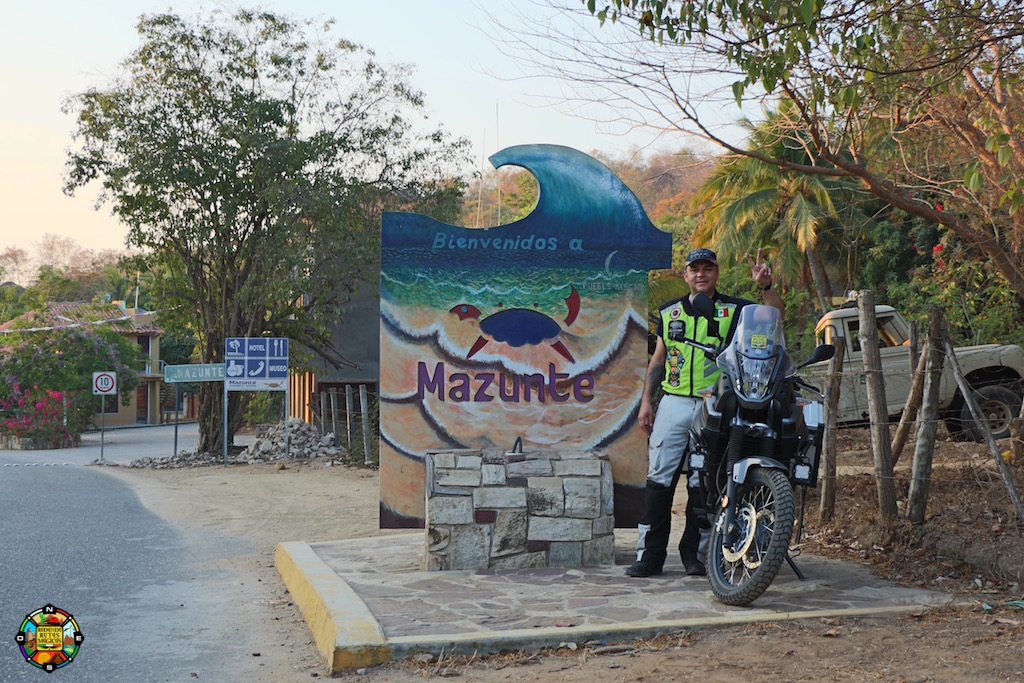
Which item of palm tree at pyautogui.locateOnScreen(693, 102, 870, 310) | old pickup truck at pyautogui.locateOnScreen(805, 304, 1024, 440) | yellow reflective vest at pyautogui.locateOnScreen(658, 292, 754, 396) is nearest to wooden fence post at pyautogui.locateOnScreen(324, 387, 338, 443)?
palm tree at pyautogui.locateOnScreen(693, 102, 870, 310)

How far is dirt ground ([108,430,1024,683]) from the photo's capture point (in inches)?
168

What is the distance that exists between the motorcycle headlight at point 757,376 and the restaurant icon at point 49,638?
370 centimetres

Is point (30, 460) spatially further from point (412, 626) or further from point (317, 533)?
point (412, 626)

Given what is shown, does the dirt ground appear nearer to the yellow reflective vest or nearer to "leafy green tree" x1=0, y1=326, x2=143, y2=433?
the yellow reflective vest

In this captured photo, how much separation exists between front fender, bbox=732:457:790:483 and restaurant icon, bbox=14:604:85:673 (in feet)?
11.4

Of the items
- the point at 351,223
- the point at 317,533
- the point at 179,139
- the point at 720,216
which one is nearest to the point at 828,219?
the point at 720,216

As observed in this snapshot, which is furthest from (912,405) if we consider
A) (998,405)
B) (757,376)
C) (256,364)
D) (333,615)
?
(256,364)

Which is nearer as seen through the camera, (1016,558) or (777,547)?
(777,547)

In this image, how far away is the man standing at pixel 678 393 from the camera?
6.18 metres

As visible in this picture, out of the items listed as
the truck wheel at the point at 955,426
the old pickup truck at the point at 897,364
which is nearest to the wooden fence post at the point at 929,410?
the truck wheel at the point at 955,426

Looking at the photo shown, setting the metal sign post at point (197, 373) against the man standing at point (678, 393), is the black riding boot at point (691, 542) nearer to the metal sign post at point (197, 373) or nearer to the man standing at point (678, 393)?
the man standing at point (678, 393)

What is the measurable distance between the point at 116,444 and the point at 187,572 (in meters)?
28.2

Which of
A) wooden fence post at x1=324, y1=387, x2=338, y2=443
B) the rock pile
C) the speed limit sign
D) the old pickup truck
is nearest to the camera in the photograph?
the old pickup truck

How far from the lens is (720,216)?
26281 millimetres
